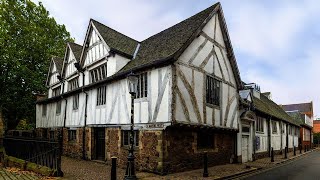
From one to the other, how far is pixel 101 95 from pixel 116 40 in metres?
3.72

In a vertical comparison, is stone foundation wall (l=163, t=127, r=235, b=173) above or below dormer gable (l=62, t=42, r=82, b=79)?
below

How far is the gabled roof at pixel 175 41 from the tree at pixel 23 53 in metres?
14.0

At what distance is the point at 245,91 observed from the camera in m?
20.5

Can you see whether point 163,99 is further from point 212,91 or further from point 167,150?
point 212,91

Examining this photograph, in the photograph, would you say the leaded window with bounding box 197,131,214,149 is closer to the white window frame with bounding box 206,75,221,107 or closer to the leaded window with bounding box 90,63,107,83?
the white window frame with bounding box 206,75,221,107

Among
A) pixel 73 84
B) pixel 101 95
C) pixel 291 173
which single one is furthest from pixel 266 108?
pixel 73 84

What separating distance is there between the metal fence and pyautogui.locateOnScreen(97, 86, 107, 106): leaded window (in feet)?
15.6

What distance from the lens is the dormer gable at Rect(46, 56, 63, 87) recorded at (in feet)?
83.4


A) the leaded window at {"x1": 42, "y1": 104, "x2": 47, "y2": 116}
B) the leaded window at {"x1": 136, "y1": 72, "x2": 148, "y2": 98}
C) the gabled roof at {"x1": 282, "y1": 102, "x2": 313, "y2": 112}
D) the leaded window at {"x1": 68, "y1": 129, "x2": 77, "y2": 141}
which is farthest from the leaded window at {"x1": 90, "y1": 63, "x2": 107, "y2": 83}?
Result: the gabled roof at {"x1": 282, "y1": 102, "x2": 313, "y2": 112}

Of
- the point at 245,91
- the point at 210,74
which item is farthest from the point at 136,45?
the point at 245,91

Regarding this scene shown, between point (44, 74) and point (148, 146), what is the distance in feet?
66.1

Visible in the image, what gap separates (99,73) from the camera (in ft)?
58.7

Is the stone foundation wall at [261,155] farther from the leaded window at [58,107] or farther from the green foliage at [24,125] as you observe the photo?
the green foliage at [24,125]

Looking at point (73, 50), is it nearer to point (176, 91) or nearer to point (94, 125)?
point (94, 125)
